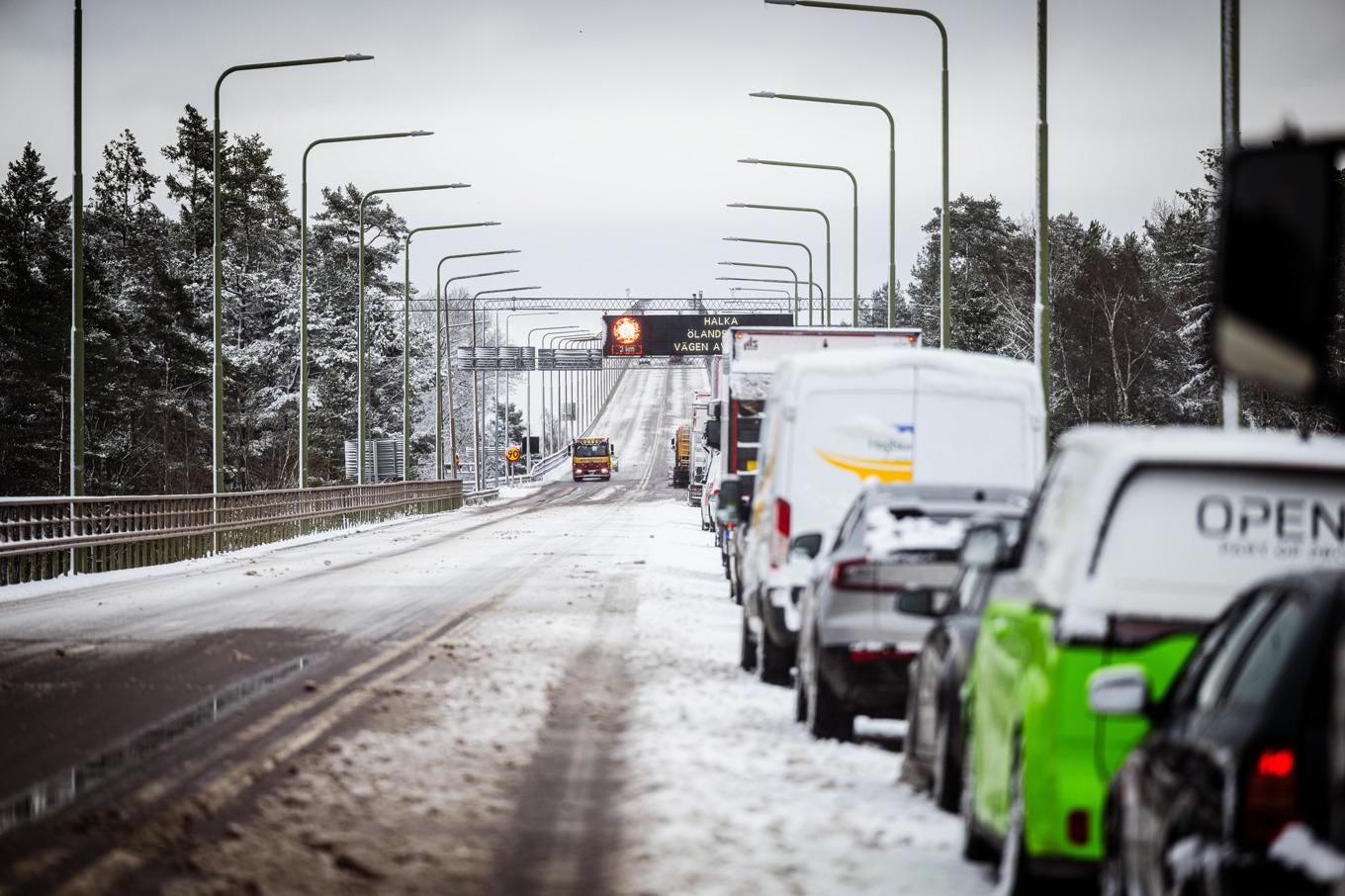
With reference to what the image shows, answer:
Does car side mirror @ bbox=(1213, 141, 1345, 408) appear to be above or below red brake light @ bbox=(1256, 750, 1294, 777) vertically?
above

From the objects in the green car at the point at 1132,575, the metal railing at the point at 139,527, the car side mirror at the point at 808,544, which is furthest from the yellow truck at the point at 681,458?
the green car at the point at 1132,575

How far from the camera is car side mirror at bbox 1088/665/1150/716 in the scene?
214 inches

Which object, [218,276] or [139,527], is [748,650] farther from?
[218,276]

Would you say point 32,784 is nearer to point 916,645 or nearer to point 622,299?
point 916,645

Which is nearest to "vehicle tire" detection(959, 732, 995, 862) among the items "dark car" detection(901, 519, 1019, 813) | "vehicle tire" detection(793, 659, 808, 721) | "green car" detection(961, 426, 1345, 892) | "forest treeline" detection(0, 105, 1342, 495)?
"dark car" detection(901, 519, 1019, 813)

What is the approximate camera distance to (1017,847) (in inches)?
243

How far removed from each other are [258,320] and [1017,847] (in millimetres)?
99275

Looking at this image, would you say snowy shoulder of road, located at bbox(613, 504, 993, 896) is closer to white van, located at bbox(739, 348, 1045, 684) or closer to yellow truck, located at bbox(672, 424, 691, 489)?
white van, located at bbox(739, 348, 1045, 684)

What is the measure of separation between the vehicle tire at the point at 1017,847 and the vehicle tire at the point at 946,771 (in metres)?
1.61

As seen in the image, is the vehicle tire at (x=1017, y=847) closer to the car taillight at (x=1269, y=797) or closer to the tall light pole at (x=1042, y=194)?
the car taillight at (x=1269, y=797)

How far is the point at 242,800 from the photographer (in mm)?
8367

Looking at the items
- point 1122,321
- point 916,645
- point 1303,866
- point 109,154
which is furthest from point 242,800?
point 109,154

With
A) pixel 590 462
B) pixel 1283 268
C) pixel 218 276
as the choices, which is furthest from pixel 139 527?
pixel 590 462

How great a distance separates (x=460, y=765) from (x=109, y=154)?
3894 inches
